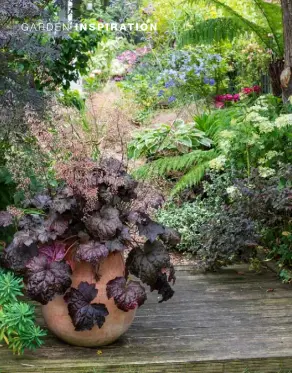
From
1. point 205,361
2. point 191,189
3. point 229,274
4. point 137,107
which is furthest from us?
point 137,107

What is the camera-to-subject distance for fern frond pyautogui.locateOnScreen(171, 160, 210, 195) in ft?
22.3

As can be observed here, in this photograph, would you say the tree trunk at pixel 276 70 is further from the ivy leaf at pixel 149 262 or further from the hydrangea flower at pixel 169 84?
the ivy leaf at pixel 149 262

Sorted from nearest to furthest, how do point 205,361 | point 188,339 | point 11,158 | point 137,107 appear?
point 205,361 → point 188,339 → point 11,158 → point 137,107

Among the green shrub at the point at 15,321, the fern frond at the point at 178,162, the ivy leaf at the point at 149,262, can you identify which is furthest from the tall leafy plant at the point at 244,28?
the green shrub at the point at 15,321

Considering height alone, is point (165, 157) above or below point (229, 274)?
above

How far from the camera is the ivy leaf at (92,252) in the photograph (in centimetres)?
367

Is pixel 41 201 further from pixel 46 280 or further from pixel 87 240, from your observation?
pixel 46 280

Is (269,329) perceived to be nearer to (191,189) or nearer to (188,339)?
(188,339)

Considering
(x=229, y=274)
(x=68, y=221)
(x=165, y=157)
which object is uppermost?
(x=68, y=221)

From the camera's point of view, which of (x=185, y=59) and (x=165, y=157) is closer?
(x=165, y=157)

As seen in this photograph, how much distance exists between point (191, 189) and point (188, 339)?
319cm

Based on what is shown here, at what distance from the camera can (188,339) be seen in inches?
161

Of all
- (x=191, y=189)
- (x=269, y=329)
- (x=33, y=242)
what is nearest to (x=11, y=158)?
(x=33, y=242)

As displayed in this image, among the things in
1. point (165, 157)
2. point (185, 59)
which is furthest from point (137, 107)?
point (165, 157)
